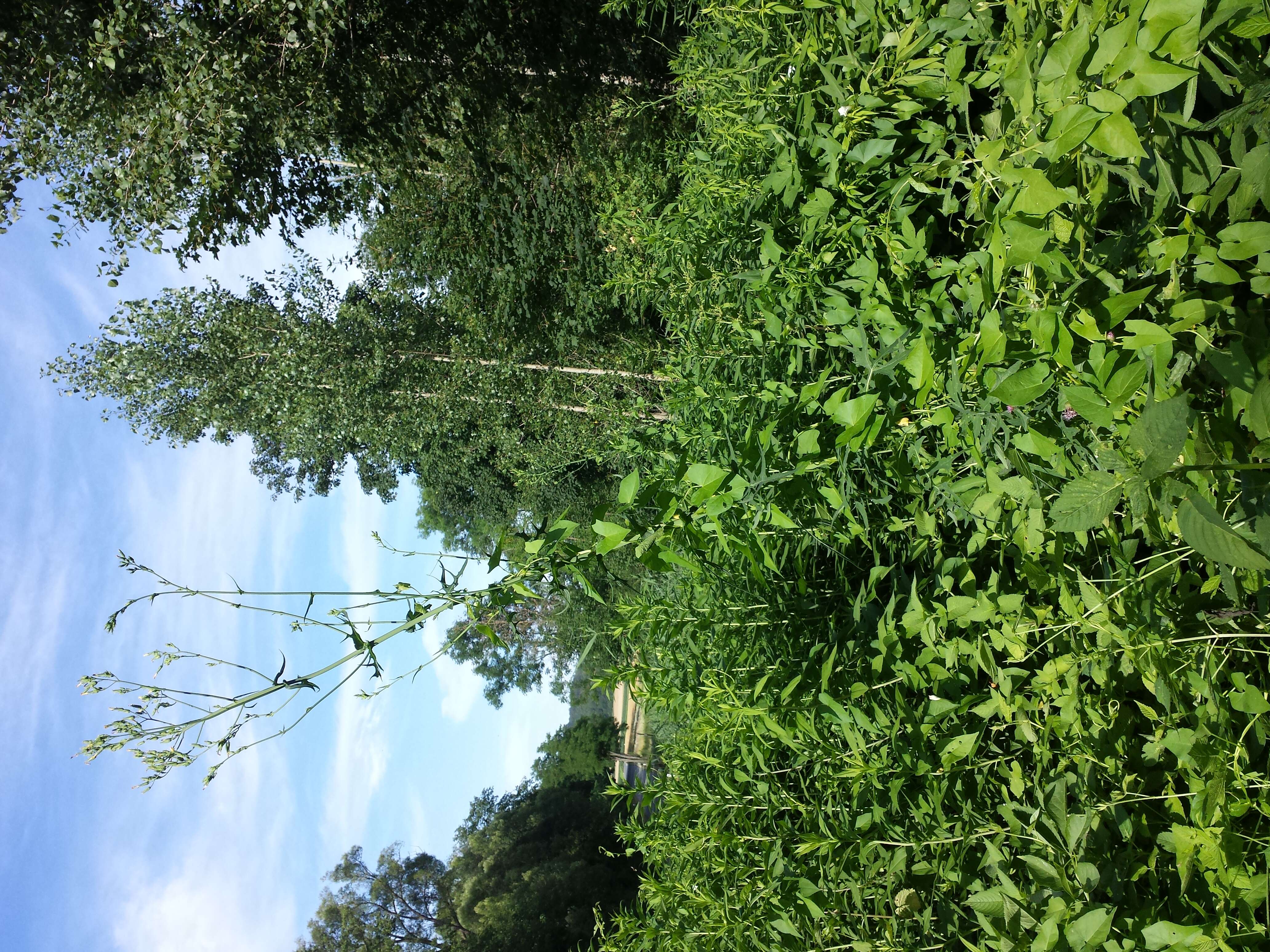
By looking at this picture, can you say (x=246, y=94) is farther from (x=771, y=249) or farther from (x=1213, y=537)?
(x=1213, y=537)

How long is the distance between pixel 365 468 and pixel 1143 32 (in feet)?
53.6

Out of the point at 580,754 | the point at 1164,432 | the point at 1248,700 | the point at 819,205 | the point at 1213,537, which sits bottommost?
the point at 1248,700

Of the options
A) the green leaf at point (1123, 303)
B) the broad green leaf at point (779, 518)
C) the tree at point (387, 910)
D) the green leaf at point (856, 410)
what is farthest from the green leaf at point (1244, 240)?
the tree at point (387, 910)

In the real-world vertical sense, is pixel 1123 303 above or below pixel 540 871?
above

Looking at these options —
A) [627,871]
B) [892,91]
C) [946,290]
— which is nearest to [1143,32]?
[946,290]

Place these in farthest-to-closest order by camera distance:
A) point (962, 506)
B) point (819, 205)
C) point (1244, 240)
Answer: point (819, 205) < point (962, 506) < point (1244, 240)

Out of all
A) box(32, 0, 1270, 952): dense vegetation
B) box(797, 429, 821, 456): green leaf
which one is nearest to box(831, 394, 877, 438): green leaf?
box(32, 0, 1270, 952): dense vegetation

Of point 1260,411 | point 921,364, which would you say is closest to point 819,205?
point 921,364

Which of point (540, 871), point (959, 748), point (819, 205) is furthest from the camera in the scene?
point (540, 871)

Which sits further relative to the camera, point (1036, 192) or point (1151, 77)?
point (1036, 192)

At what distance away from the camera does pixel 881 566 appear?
1978 mm

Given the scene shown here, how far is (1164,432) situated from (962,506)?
3.02 feet

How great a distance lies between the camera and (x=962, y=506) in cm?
183

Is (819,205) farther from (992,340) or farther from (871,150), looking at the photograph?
(992,340)
